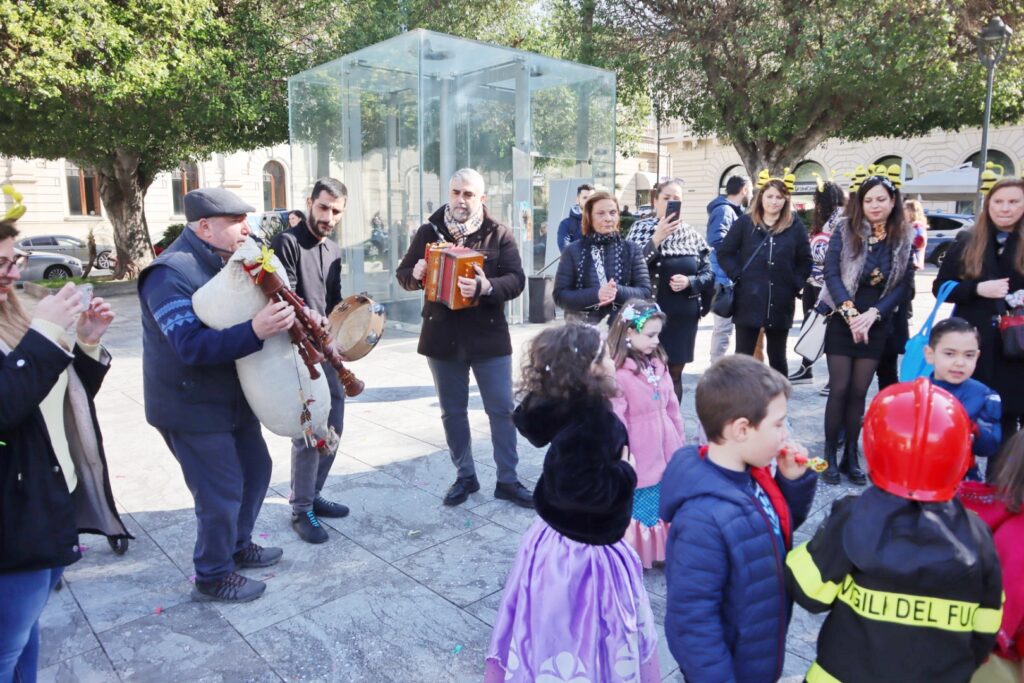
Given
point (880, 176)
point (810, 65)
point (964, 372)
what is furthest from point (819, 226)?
point (810, 65)

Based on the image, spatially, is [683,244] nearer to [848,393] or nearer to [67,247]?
[848,393]

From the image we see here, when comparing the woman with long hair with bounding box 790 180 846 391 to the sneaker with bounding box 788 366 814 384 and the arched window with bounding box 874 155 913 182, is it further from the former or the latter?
the arched window with bounding box 874 155 913 182

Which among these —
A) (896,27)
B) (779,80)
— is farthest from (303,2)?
(896,27)

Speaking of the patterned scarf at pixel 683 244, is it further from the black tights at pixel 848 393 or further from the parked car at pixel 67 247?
the parked car at pixel 67 247

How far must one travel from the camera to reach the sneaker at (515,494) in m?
4.25

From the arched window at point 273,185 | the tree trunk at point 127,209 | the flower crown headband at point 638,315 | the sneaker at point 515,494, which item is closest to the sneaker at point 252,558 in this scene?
the sneaker at point 515,494

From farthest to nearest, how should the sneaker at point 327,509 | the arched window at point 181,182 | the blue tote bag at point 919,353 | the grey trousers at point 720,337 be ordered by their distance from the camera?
the arched window at point 181,182, the grey trousers at point 720,337, the sneaker at point 327,509, the blue tote bag at point 919,353

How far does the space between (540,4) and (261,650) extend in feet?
59.2

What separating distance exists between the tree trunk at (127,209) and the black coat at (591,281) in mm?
16084

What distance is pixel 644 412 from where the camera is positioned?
11.3 feet

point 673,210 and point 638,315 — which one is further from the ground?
point 673,210

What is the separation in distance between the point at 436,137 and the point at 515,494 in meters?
6.86

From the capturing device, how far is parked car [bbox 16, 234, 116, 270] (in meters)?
24.0

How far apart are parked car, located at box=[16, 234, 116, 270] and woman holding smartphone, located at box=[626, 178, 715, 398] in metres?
23.4
